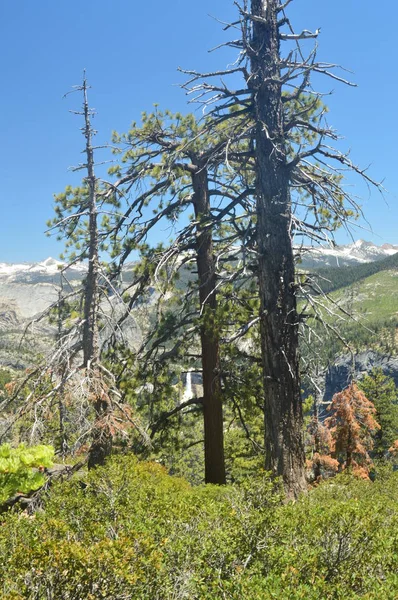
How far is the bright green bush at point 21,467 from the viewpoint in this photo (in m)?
8.95

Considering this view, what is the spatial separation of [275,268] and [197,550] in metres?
5.03

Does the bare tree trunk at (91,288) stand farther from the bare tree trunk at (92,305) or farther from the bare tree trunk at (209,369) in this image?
the bare tree trunk at (209,369)

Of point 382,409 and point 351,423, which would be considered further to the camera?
point 382,409

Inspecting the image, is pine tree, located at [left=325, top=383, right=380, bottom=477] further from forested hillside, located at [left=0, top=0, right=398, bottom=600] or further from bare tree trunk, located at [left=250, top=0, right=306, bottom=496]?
bare tree trunk, located at [left=250, top=0, right=306, bottom=496]

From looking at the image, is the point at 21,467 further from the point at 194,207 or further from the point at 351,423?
the point at 351,423

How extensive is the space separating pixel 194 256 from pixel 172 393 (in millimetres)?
3609

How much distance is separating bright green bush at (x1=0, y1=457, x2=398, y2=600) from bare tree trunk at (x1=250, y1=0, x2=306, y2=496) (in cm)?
204

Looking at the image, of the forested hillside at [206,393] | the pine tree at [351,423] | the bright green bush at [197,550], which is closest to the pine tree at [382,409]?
the pine tree at [351,423]

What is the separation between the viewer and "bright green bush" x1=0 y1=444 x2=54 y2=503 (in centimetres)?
895

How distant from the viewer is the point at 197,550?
4219 mm

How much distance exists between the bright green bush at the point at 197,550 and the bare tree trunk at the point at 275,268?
2.04 m

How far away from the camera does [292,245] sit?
8.26m

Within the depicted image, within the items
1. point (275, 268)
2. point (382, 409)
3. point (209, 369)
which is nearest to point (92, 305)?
point (209, 369)

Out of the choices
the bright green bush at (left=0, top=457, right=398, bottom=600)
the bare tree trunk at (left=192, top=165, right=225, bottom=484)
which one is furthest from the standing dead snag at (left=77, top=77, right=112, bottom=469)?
the bright green bush at (left=0, top=457, right=398, bottom=600)
